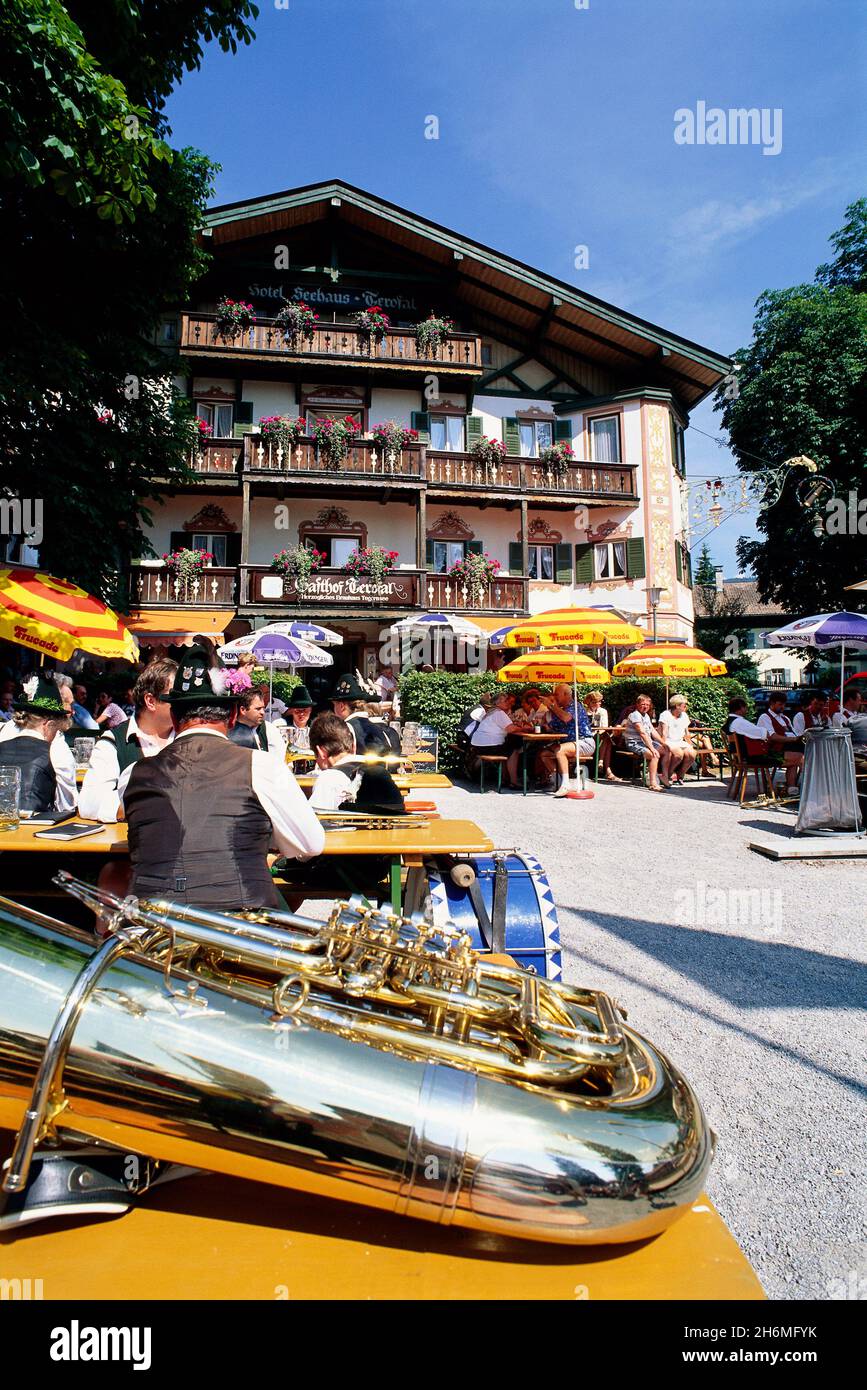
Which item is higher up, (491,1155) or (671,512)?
(671,512)

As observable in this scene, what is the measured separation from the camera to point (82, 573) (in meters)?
11.5

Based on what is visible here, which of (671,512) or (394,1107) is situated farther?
(671,512)

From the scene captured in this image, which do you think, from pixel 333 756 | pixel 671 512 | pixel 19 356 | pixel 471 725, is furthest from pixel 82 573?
pixel 671 512

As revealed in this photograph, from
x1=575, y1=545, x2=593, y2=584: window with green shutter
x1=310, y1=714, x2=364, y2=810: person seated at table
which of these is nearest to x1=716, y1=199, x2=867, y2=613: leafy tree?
x1=575, y1=545, x2=593, y2=584: window with green shutter

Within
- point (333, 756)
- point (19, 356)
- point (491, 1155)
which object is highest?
point (19, 356)

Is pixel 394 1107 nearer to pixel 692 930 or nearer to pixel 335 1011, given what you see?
pixel 335 1011

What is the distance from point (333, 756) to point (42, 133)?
24.2 feet

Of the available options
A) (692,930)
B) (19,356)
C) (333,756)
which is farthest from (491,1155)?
(19,356)

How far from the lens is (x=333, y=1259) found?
43.3 inches

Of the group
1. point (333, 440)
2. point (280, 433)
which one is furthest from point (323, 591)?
point (280, 433)

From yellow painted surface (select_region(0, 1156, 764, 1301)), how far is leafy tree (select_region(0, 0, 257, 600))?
8634mm

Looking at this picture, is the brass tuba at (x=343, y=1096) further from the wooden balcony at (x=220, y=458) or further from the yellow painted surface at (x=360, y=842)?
the wooden balcony at (x=220, y=458)
